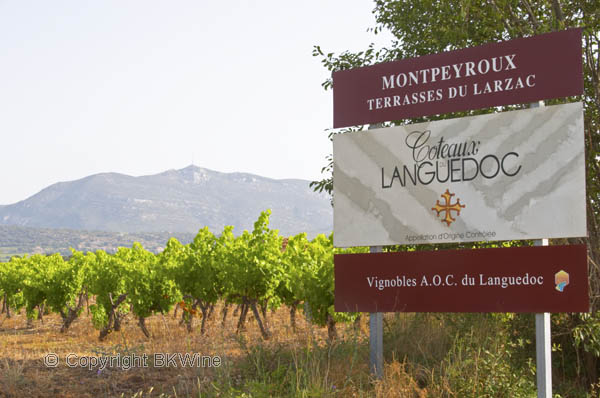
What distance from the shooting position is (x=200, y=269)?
1573cm

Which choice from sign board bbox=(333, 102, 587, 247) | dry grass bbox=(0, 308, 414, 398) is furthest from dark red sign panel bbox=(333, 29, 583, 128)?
dry grass bbox=(0, 308, 414, 398)

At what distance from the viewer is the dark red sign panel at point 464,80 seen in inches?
255

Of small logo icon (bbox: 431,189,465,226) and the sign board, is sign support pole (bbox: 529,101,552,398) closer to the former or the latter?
the sign board

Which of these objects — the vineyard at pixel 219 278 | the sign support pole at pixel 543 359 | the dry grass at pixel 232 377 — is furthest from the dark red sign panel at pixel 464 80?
the vineyard at pixel 219 278

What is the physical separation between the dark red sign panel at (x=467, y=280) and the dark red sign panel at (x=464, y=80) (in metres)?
1.62

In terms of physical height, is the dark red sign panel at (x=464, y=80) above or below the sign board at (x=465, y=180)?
above

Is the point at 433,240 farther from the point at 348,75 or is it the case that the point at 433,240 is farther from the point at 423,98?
the point at 348,75

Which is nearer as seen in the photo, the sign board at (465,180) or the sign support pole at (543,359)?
the sign support pole at (543,359)

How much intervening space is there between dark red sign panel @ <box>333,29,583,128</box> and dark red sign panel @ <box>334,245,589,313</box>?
1.62m

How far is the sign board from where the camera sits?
6.29 metres

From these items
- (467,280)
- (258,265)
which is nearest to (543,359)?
(467,280)

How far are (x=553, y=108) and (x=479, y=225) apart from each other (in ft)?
4.57

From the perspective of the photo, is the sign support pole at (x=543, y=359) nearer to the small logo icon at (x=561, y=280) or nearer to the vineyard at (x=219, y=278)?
the small logo icon at (x=561, y=280)

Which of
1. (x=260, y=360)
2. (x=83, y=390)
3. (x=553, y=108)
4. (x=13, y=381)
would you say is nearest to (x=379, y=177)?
(x=553, y=108)
